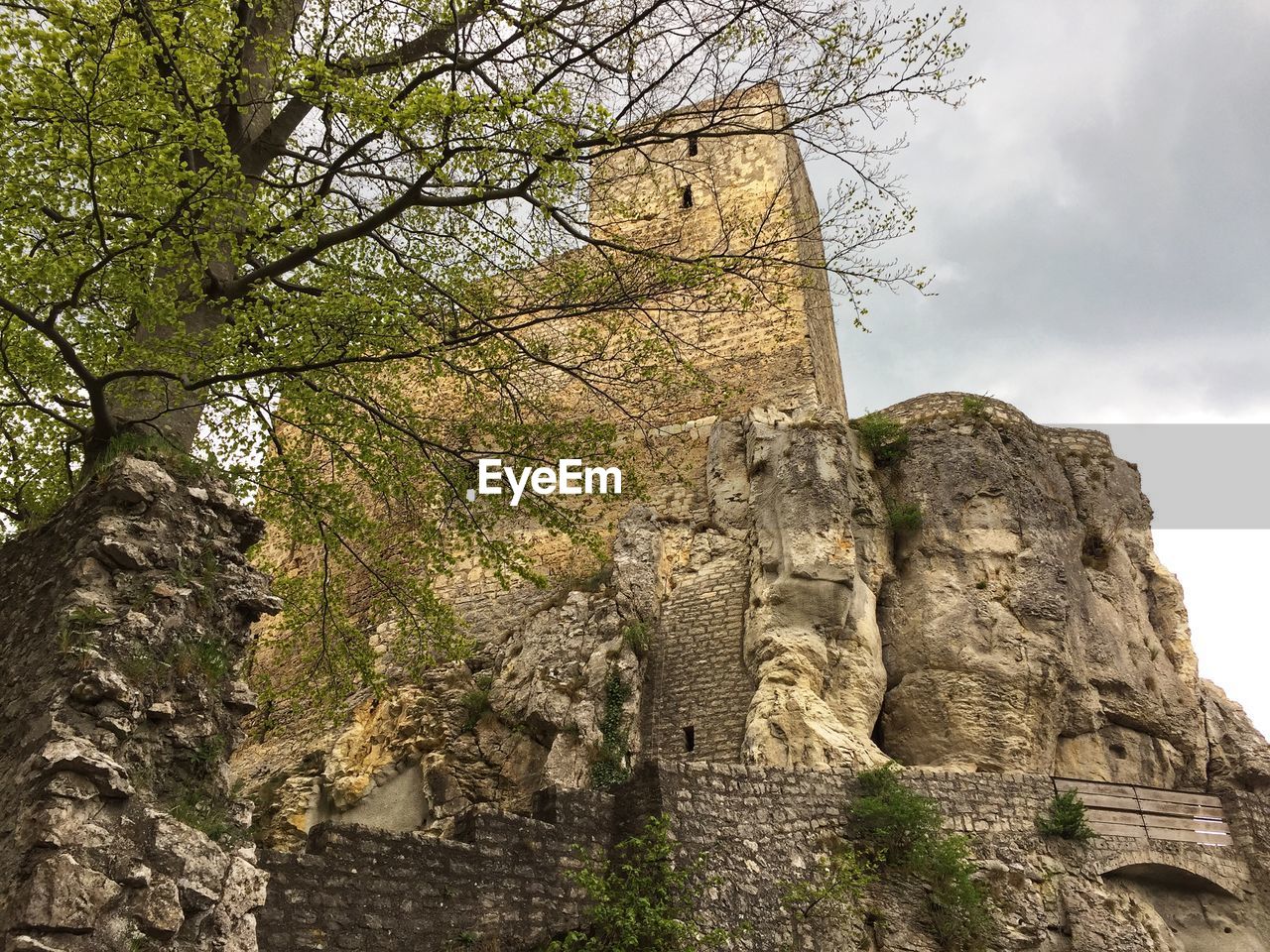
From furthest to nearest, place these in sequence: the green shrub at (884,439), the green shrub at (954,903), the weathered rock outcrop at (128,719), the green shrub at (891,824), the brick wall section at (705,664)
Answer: the green shrub at (884,439), the brick wall section at (705,664), the green shrub at (891,824), the green shrub at (954,903), the weathered rock outcrop at (128,719)

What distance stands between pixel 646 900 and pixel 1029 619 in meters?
7.13

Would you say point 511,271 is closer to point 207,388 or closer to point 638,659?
point 207,388

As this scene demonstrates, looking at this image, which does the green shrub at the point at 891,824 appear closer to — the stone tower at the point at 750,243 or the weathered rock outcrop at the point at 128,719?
the weathered rock outcrop at the point at 128,719

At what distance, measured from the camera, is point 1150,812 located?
38.2ft

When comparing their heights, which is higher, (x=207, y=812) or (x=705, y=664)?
(x=705, y=664)

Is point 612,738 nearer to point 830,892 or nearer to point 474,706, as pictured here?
point 474,706

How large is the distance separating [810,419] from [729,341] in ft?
10.0

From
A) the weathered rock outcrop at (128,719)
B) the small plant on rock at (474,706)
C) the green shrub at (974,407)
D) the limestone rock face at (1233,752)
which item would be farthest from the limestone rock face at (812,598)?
the weathered rock outcrop at (128,719)

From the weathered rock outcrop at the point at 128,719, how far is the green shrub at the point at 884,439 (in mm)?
10160

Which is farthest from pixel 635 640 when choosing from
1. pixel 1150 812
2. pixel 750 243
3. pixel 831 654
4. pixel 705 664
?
pixel 750 243

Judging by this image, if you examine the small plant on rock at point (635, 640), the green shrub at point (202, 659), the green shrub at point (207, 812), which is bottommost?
the green shrub at point (207, 812)

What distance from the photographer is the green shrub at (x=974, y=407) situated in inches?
593

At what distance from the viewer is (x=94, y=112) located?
6625mm

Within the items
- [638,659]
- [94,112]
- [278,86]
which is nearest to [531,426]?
[278,86]
